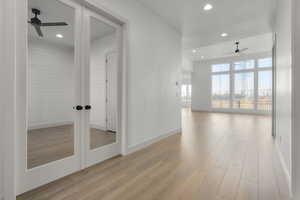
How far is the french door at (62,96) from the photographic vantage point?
1.79 m

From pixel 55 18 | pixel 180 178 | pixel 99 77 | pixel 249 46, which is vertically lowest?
pixel 180 178

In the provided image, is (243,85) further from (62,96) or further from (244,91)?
(62,96)

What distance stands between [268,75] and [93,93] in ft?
31.1

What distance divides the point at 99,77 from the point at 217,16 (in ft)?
11.0

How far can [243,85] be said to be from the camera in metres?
8.82

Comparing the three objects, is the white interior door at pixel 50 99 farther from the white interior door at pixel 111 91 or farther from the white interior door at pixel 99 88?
the white interior door at pixel 111 91

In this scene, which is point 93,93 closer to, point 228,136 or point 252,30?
point 228,136

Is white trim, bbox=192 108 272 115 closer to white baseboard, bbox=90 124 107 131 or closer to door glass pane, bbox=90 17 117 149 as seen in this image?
door glass pane, bbox=90 17 117 149

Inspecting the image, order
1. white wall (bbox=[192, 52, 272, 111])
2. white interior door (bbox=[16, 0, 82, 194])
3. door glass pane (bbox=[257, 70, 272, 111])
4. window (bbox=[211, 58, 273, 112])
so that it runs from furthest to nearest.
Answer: white wall (bbox=[192, 52, 272, 111]) < window (bbox=[211, 58, 273, 112]) < door glass pane (bbox=[257, 70, 272, 111]) < white interior door (bbox=[16, 0, 82, 194])

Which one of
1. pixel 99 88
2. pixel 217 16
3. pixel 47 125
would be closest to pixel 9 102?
pixel 47 125

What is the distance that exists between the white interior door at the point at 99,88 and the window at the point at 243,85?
867 centimetres

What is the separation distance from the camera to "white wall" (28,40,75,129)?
6.09 feet

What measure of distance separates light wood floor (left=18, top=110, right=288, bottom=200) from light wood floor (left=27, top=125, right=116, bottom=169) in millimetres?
333

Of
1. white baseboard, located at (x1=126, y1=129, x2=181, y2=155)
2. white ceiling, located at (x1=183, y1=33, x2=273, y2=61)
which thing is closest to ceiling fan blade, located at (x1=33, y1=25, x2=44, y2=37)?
white baseboard, located at (x1=126, y1=129, x2=181, y2=155)
